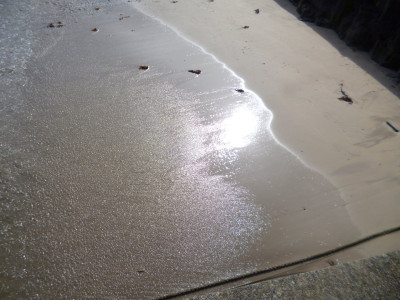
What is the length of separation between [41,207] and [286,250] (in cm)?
188

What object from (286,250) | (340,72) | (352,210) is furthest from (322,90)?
(286,250)

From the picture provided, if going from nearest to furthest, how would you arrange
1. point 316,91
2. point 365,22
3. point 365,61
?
Result: point 316,91, point 365,61, point 365,22

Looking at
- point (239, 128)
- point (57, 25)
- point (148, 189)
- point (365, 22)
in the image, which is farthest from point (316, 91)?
point (57, 25)

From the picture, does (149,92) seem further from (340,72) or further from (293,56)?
(340,72)

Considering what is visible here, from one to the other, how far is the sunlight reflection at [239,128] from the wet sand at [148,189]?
0.7 inches

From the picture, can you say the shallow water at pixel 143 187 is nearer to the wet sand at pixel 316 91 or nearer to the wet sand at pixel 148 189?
the wet sand at pixel 148 189

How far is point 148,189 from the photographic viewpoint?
8.35 feet

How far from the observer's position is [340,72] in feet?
14.3

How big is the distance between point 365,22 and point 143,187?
478cm

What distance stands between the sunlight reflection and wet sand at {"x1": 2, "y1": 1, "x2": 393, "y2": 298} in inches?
0.7

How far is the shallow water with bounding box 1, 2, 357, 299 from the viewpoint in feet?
6.56

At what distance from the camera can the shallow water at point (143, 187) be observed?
6.56 feet

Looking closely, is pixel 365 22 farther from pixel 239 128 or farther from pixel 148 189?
pixel 148 189

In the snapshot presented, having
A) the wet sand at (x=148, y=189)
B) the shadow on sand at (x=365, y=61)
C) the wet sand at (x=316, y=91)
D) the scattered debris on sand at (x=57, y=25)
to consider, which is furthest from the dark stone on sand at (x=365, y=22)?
the scattered debris on sand at (x=57, y=25)
